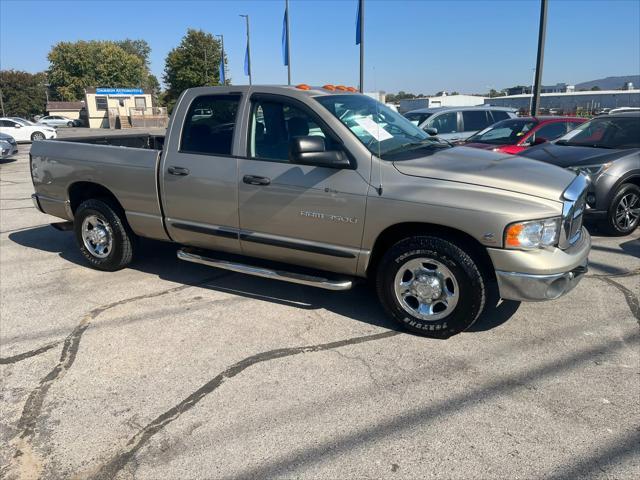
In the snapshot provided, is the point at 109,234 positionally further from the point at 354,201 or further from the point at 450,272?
the point at 450,272

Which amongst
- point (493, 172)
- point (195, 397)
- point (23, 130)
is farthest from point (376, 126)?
point (23, 130)

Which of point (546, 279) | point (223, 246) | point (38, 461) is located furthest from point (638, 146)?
point (38, 461)

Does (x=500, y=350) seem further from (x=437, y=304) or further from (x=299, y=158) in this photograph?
(x=299, y=158)

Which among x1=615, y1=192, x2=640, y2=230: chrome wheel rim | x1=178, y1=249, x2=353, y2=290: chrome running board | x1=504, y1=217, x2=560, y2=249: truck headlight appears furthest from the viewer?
x1=615, y1=192, x2=640, y2=230: chrome wheel rim

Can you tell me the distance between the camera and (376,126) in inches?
165

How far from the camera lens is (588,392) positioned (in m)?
3.16

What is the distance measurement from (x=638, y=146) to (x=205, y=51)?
6940cm

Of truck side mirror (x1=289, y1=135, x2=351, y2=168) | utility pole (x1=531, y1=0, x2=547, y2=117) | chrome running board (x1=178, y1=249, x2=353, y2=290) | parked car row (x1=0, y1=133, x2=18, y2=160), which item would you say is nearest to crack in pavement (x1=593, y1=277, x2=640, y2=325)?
chrome running board (x1=178, y1=249, x2=353, y2=290)

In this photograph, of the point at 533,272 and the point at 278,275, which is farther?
the point at 278,275

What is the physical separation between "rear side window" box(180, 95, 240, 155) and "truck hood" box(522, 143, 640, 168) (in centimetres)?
457

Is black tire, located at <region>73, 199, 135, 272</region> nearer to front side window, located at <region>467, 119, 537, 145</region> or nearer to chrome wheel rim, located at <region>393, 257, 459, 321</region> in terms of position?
chrome wheel rim, located at <region>393, 257, 459, 321</region>

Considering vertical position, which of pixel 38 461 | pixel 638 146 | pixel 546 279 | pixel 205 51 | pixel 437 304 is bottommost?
pixel 38 461

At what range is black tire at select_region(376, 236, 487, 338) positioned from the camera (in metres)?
3.62

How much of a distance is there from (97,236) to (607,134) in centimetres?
704
